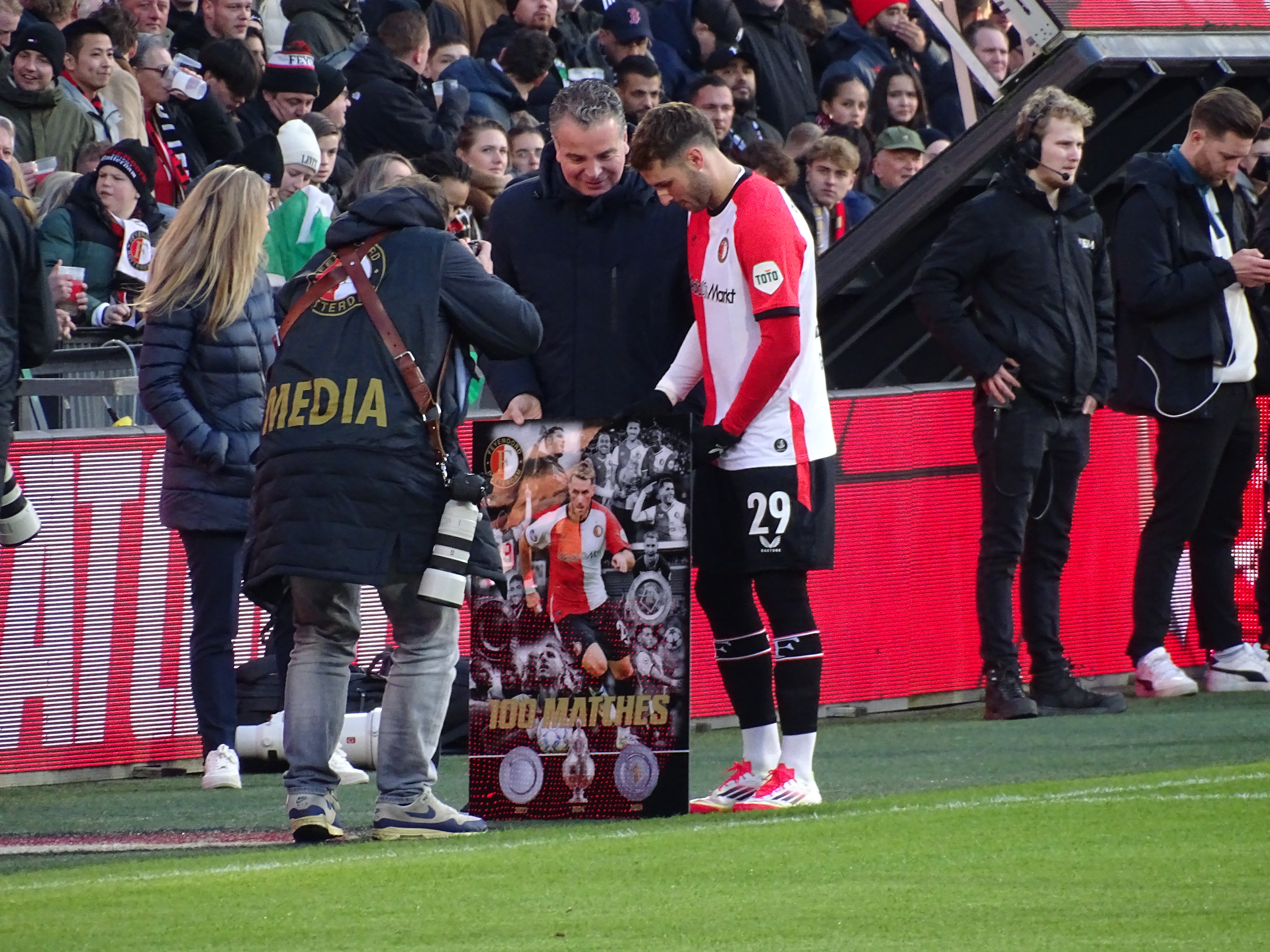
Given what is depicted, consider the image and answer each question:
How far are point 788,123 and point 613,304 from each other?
31.3 feet

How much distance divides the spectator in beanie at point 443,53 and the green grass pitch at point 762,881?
25.5ft

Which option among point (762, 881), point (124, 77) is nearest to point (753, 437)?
point (762, 881)

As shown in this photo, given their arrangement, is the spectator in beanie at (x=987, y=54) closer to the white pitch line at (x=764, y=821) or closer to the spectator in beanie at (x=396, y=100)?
the spectator in beanie at (x=396, y=100)

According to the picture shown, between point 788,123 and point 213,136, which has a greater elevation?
point 788,123

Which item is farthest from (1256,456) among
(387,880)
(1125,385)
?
(387,880)

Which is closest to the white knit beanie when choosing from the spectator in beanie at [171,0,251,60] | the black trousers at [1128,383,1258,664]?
the spectator in beanie at [171,0,251,60]

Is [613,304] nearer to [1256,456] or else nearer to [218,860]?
[218,860]

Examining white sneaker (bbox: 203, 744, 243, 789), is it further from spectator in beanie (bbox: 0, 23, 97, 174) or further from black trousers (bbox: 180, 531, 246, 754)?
spectator in beanie (bbox: 0, 23, 97, 174)

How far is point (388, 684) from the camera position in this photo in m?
6.72

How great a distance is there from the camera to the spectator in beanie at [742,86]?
51.2 feet

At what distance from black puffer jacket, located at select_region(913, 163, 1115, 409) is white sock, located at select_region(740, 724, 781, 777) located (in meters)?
2.91

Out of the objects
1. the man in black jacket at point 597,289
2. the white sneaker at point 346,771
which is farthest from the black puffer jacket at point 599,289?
the white sneaker at point 346,771

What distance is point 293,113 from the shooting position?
1241 centimetres

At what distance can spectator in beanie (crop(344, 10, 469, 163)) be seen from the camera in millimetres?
13211
